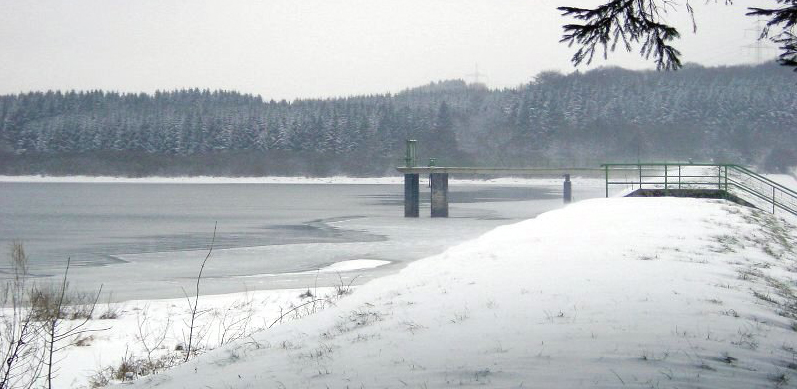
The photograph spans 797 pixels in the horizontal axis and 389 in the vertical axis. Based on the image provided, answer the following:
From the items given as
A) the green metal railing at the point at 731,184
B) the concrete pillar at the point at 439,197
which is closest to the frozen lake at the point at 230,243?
the concrete pillar at the point at 439,197

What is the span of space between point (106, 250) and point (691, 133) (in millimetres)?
157288

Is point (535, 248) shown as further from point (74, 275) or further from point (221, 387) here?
point (74, 275)

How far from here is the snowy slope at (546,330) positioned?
7.38 metres

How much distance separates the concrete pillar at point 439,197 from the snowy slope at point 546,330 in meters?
48.0

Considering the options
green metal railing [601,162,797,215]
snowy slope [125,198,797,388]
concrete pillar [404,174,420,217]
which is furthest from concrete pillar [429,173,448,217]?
snowy slope [125,198,797,388]

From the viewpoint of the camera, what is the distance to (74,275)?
2767 centimetres

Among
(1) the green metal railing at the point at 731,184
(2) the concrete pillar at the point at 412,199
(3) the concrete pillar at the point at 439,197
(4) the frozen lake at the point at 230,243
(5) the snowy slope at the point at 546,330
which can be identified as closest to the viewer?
(5) the snowy slope at the point at 546,330

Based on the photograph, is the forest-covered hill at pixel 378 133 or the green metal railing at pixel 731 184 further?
the forest-covered hill at pixel 378 133

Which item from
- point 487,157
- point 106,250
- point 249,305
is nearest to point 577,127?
point 487,157

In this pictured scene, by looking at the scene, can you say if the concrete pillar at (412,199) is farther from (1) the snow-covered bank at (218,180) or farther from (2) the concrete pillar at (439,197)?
(1) the snow-covered bank at (218,180)

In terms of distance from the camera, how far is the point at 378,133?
177625 mm

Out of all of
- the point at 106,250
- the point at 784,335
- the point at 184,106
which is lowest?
the point at 106,250

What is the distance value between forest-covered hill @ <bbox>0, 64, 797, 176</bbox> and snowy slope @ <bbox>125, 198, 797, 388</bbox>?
15484 centimetres

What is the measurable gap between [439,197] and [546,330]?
5571 centimetres
